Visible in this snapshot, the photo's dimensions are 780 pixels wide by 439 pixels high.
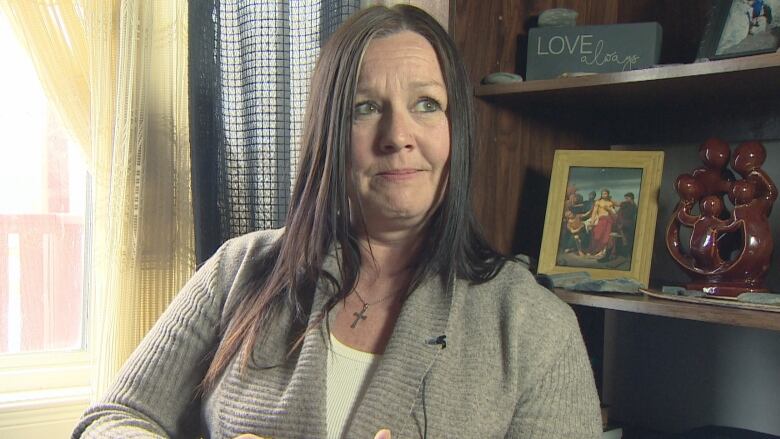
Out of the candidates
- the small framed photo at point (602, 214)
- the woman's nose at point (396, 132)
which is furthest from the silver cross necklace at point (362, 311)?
the small framed photo at point (602, 214)

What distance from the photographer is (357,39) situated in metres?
1.12

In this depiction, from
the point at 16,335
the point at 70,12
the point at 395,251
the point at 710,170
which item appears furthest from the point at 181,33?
the point at 710,170

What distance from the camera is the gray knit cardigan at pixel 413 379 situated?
3.30ft

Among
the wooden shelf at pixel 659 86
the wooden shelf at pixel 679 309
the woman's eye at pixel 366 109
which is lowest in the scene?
the wooden shelf at pixel 679 309

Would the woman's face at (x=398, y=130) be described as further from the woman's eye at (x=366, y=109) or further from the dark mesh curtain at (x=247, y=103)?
the dark mesh curtain at (x=247, y=103)

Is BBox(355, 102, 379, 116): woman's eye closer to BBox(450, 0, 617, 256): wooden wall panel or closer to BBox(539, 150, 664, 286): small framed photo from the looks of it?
BBox(450, 0, 617, 256): wooden wall panel

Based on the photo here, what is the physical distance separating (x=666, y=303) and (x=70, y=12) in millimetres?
1376

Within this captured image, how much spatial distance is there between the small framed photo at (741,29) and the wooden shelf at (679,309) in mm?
395

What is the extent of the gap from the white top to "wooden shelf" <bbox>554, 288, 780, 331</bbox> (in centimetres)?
39

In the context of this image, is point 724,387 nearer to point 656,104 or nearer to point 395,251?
point 656,104

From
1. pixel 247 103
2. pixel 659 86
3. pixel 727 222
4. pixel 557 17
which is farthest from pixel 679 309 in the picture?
pixel 247 103

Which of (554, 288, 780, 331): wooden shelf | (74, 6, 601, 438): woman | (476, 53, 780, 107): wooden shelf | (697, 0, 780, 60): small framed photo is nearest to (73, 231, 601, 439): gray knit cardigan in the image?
(74, 6, 601, 438): woman

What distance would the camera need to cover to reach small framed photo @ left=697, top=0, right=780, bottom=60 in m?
1.10

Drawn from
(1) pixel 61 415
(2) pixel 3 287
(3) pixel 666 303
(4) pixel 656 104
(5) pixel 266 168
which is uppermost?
(4) pixel 656 104
